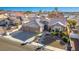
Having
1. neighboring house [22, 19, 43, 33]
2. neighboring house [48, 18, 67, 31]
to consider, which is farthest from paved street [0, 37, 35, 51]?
neighboring house [48, 18, 67, 31]

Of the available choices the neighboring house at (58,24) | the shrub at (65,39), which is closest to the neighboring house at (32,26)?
the neighboring house at (58,24)

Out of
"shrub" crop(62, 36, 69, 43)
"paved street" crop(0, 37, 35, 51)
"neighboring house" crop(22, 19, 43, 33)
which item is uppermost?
"neighboring house" crop(22, 19, 43, 33)

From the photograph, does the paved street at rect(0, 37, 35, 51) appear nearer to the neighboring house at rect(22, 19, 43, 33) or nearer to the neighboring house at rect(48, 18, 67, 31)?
the neighboring house at rect(22, 19, 43, 33)

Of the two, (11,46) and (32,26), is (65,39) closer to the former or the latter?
(32,26)

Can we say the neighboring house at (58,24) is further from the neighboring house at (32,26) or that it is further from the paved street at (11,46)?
the paved street at (11,46)

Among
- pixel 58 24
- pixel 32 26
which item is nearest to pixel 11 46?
pixel 32 26

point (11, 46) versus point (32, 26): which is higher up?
point (32, 26)

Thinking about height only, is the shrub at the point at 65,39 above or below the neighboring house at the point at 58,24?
below

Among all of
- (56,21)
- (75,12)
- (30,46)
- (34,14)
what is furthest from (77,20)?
(30,46)

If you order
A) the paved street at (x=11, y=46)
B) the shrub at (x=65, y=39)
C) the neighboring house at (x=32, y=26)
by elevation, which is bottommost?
the paved street at (x=11, y=46)
